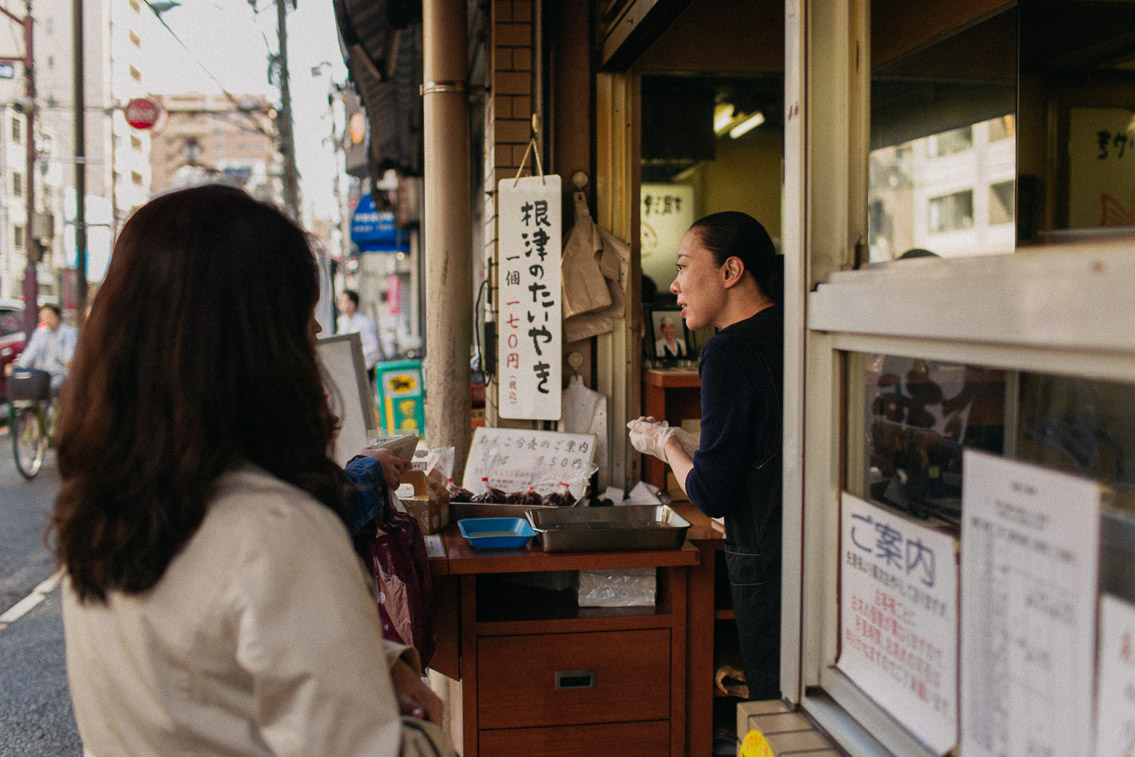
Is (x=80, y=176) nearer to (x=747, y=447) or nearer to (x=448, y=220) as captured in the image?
(x=448, y=220)

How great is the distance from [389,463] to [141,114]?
14147 mm

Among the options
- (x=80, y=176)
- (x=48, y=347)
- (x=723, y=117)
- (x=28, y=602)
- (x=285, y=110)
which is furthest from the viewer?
(x=285, y=110)

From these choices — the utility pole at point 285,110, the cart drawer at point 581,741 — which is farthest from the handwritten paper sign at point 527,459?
the utility pole at point 285,110

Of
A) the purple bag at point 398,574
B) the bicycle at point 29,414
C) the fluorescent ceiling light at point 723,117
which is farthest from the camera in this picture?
the bicycle at point 29,414

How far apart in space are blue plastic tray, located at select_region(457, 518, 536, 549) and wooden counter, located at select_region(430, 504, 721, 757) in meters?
0.04

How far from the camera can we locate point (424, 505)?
3342 millimetres

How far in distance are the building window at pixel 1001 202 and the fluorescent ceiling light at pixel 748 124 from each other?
80.8 inches

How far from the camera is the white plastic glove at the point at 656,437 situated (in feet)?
10.1

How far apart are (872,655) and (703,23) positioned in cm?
378

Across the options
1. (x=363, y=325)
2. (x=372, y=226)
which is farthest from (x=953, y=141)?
(x=372, y=226)

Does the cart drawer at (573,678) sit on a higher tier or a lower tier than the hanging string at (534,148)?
lower

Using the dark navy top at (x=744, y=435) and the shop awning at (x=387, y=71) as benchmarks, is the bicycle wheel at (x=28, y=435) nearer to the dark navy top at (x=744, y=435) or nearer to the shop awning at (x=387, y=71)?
the shop awning at (x=387, y=71)

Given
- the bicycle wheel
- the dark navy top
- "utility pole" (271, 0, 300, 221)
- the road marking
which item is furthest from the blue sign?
the dark navy top

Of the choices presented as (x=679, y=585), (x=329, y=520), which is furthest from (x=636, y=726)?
(x=329, y=520)
